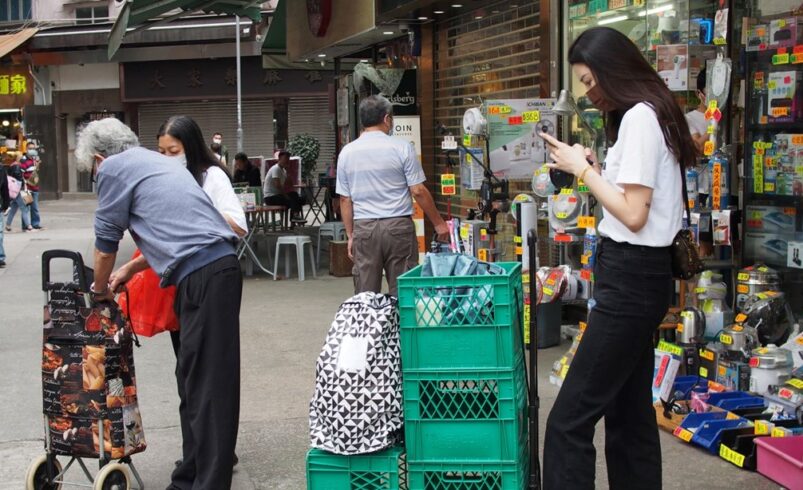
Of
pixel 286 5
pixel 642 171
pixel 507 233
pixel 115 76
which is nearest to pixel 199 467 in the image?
pixel 642 171

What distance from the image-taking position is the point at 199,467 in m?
4.44

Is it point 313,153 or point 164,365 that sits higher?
point 313,153

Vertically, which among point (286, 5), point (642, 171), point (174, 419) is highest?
point (286, 5)

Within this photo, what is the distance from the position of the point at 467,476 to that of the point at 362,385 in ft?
1.81

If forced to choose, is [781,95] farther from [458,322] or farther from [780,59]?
[458,322]

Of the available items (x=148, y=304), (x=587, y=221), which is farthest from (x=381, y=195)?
(x=148, y=304)

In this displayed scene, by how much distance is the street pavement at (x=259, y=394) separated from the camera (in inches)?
200

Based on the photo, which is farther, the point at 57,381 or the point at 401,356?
the point at 57,381

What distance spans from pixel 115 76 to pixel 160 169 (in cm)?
2832

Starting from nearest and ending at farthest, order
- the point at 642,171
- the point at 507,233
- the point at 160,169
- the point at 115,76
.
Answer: the point at 642,171
the point at 160,169
the point at 507,233
the point at 115,76

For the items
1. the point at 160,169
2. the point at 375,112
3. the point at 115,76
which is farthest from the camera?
the point at 115,76

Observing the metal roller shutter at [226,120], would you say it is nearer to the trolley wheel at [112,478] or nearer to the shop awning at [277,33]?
the shop awning at [277,33]

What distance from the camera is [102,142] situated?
4512 millimetres

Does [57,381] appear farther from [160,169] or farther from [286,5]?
[286,5]
